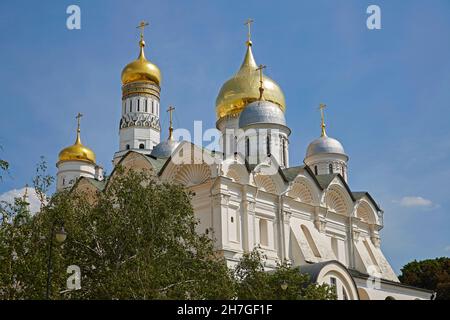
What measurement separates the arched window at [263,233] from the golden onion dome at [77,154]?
59.4ft

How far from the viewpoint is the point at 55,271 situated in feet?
56.7

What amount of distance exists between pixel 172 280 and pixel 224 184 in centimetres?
1125

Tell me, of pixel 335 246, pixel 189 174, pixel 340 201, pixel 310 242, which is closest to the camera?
pixel 189 174

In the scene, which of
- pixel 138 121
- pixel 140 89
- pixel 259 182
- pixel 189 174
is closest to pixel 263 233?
pixel 259 182

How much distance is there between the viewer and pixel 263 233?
30.1 m

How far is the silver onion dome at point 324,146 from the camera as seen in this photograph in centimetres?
4181

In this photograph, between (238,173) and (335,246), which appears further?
(335,246)

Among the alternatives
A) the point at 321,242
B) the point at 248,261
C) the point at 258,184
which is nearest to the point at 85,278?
the point at 248,261

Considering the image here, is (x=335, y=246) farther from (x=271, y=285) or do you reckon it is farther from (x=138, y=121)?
(x=138, y=121)

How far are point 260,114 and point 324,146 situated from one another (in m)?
7.99

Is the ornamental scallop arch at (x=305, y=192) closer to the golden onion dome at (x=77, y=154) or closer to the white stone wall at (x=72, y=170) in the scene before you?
the white stone wall at (x=72, y=170)

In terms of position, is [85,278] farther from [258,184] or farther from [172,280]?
[258,184]

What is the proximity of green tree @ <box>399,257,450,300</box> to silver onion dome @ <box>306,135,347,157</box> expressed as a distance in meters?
13.4

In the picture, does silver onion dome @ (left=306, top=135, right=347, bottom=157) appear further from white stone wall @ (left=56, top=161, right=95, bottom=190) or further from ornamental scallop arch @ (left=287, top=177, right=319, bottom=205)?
white stone wall @ (left=56, top=161, right=95, bottom=190)
